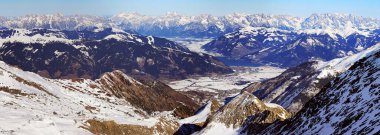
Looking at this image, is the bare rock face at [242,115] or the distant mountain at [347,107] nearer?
the distant mountain at [347,107]

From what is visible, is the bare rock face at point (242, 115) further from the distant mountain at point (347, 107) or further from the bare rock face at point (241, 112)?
the distant mountain at point (347, 107)

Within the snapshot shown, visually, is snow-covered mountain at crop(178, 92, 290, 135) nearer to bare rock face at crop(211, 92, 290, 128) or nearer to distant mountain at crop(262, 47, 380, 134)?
bare rock face at crop(211, 92, 290, 128)

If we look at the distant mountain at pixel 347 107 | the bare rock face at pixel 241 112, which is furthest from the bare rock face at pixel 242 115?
the distant mountain at pixel 347 107

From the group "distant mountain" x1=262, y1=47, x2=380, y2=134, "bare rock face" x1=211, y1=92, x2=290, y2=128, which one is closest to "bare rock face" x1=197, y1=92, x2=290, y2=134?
"bare rock face" x1=211, y1=92, x2=290, y2=128

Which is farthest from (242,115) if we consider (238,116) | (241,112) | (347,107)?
(347,107)

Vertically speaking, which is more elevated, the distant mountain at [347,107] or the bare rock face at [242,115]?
the distant mountain at [347,107]

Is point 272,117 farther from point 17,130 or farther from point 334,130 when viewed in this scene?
point 334,130

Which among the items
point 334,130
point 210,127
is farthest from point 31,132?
point 334,130

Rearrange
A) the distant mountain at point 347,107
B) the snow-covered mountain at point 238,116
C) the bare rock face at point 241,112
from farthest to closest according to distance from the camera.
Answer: the bare rock face at point 241,112 < the snow-covered mountain at point 238,116 < the distant mountain at point 347,107
